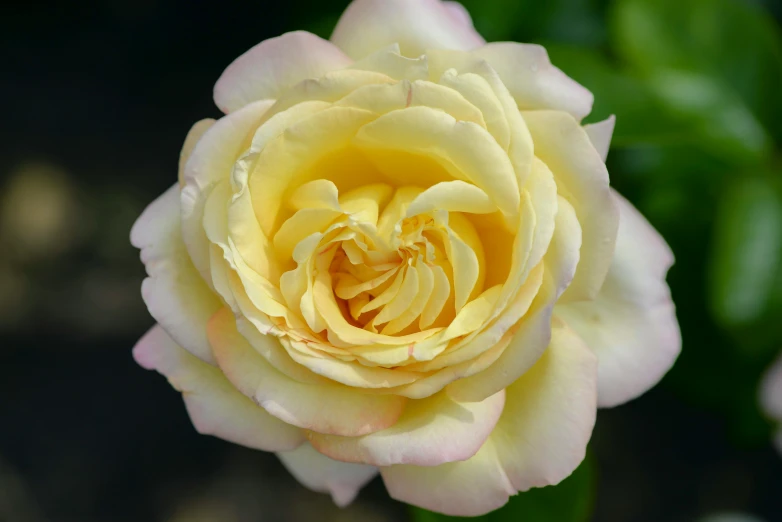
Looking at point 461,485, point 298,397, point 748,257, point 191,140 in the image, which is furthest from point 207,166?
point 748,257

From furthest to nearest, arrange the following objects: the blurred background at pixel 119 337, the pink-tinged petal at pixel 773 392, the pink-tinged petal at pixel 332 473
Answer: the blurred background at pixel 119 337 < the pink-tinged petal at pixel 773 392 < the pink-tinged petal at pixel 332 473

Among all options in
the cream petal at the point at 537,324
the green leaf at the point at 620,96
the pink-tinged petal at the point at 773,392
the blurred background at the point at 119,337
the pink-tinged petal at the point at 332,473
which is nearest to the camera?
the cream petal at the point at 537,324

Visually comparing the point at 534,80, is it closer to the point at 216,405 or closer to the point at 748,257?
the point at 216,405

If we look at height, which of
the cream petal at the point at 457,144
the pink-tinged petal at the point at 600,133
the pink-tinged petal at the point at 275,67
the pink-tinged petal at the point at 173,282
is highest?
the pink-tinged petal at the point at 275,67

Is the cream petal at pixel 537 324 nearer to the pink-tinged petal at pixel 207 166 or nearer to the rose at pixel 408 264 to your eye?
Result: the rose at pixel 408 264

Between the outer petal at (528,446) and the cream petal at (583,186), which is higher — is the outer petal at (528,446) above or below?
below

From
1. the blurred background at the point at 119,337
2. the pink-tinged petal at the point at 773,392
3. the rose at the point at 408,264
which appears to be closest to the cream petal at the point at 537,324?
the rose at the point at 408,264

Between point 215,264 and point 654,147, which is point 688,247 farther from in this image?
Answer: point 215,264
